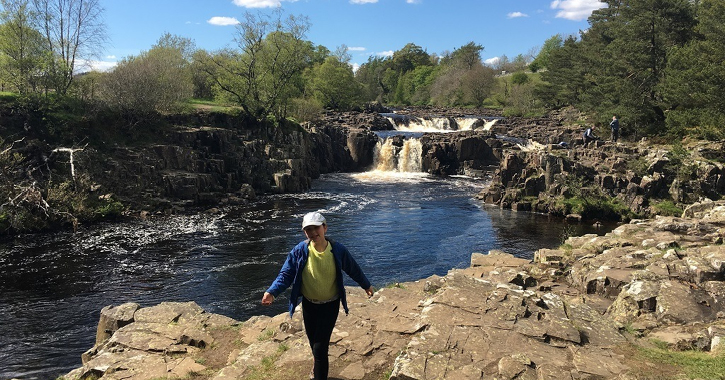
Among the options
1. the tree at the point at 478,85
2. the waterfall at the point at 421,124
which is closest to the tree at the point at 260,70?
the waterfall at the point at 421,124

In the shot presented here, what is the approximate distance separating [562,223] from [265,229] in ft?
62.5

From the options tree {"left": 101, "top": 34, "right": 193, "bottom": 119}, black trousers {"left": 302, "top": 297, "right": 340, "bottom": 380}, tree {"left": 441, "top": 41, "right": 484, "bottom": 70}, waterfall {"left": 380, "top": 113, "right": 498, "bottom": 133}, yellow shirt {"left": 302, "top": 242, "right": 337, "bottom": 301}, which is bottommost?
black trousers {"left": 302, "top": 297, "right": 340, "bottom": 380}

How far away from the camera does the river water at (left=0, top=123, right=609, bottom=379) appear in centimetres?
1470

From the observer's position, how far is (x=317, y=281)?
659 cm

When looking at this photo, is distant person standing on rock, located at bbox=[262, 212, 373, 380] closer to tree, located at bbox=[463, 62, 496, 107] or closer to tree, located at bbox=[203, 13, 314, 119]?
tree, located at bbox=[203, 13, 314, 119]

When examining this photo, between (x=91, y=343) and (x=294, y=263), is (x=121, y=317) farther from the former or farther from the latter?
(x=294, y=263)

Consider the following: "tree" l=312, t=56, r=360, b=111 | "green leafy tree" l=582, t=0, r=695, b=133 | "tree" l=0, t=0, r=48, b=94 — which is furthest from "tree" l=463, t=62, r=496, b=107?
"tree" l=0, t=0, r=48, b=94

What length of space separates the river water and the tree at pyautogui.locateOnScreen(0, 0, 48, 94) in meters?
15.5

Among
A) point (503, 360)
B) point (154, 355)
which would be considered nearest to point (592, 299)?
point (503, 360)

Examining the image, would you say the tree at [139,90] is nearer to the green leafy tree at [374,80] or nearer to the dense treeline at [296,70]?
the dense treeline at [296,70]

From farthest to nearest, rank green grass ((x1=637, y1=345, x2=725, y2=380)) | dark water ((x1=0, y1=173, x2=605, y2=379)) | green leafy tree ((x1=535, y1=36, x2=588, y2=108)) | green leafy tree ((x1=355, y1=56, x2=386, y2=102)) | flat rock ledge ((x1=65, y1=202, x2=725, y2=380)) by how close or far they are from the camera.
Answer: green leafy tree ((x1=355, y1=56, x2=386, y2=102)) → green leafy tree ((x1=535, y1=36, x2=588, y2=108)) → dark water ((x1=0, y1=173, x2=605, y2=379)) → flat rock ledge ((x1=65, y1=202, x2=725, y2=380)) → green grass ((x1=637, y1=345, x2=725, y2=380))

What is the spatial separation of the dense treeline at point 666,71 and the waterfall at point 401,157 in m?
19.1

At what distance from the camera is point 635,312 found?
10.6 m

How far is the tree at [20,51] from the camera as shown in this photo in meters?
32.8
